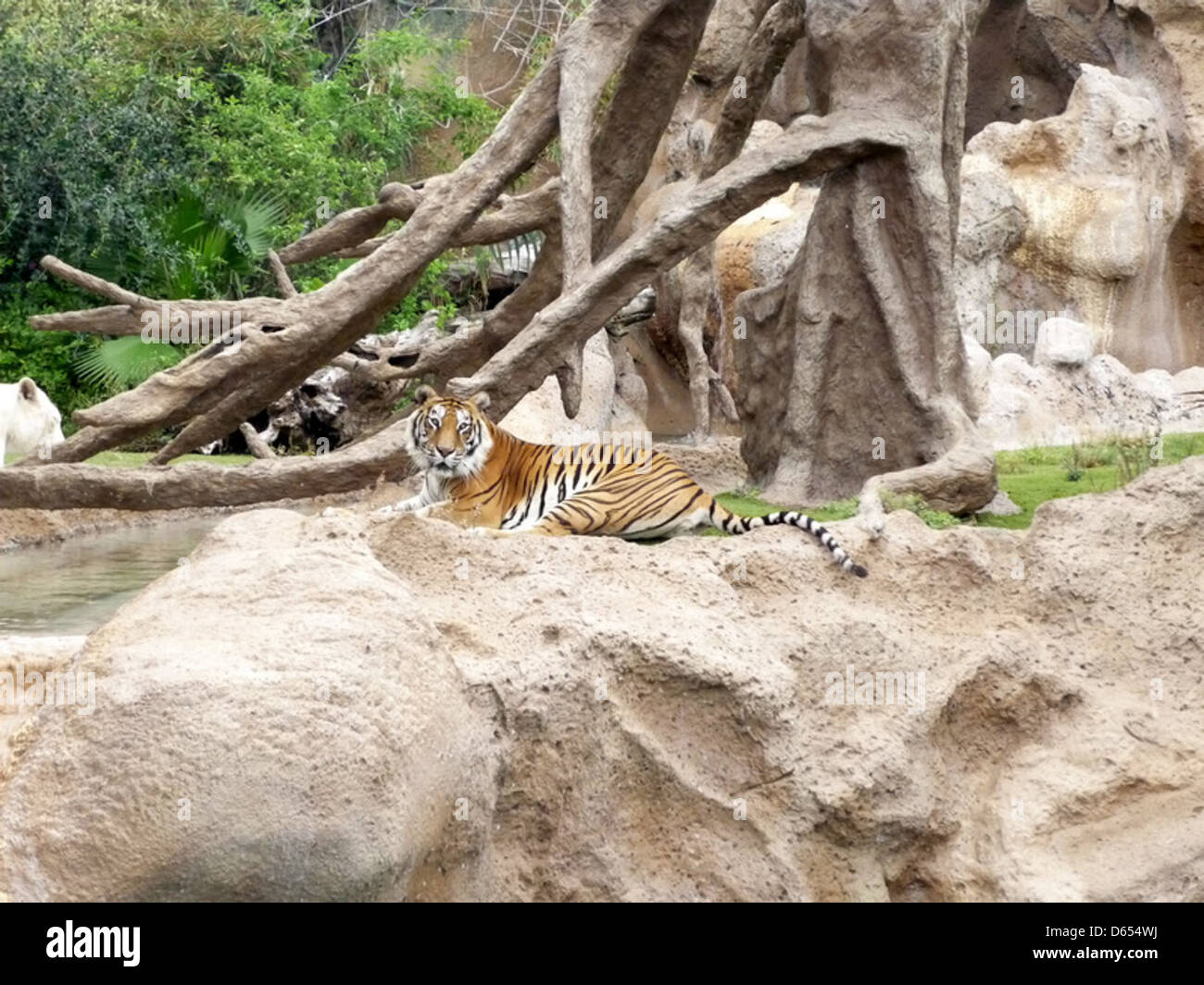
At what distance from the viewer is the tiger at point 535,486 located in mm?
7242

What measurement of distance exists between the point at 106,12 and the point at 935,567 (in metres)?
18.4

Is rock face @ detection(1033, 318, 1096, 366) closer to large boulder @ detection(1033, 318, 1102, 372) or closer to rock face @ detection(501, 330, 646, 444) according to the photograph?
large boulder @ detection(1033, 318, 1102, 372)

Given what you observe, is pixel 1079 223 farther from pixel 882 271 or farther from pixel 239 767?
pixel 239 767

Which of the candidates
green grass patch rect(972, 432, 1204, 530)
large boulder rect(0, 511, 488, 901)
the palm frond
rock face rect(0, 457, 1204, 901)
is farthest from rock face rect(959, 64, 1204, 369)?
large boulder rect(0, 511, 488, 901)

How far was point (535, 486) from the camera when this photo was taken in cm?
757

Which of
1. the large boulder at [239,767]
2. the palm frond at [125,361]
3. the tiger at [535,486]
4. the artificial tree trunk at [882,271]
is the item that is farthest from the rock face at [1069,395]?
the large boulder at [239,767]

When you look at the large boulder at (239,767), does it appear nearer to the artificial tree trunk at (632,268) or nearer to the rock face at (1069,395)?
the artificial tree trunk at (632,268)

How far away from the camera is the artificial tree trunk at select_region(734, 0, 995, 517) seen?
8.72 meters

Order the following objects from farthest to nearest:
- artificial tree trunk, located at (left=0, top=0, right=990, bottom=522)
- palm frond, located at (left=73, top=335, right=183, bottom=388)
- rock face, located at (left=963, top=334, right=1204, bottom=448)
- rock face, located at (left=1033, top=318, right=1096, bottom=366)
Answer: palm frond, located at (left=73, top=335, right=183, bottom=388)
rock face, located at (left=1033, top=318, right=1096, bottom=366)
rock face, located at (left=963, top=334, right=1204, bottom=448)
artificial tree trunk, located at (left=0, top=0, right=990, bottom=522)

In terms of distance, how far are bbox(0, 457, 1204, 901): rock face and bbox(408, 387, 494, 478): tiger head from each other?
160cm

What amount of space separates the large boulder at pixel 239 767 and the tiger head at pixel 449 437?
2690 millimetres

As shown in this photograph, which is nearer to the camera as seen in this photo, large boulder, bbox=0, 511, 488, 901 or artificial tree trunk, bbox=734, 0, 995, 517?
large boulder, bbox=0, 511, 488, 901

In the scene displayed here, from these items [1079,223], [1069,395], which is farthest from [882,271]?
[1079,223]

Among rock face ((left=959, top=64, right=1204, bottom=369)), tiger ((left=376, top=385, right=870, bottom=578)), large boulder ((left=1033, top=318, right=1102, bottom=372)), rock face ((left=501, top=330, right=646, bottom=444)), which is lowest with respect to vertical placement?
tiger ((left=376, top=385, right=870, bottom=578))
